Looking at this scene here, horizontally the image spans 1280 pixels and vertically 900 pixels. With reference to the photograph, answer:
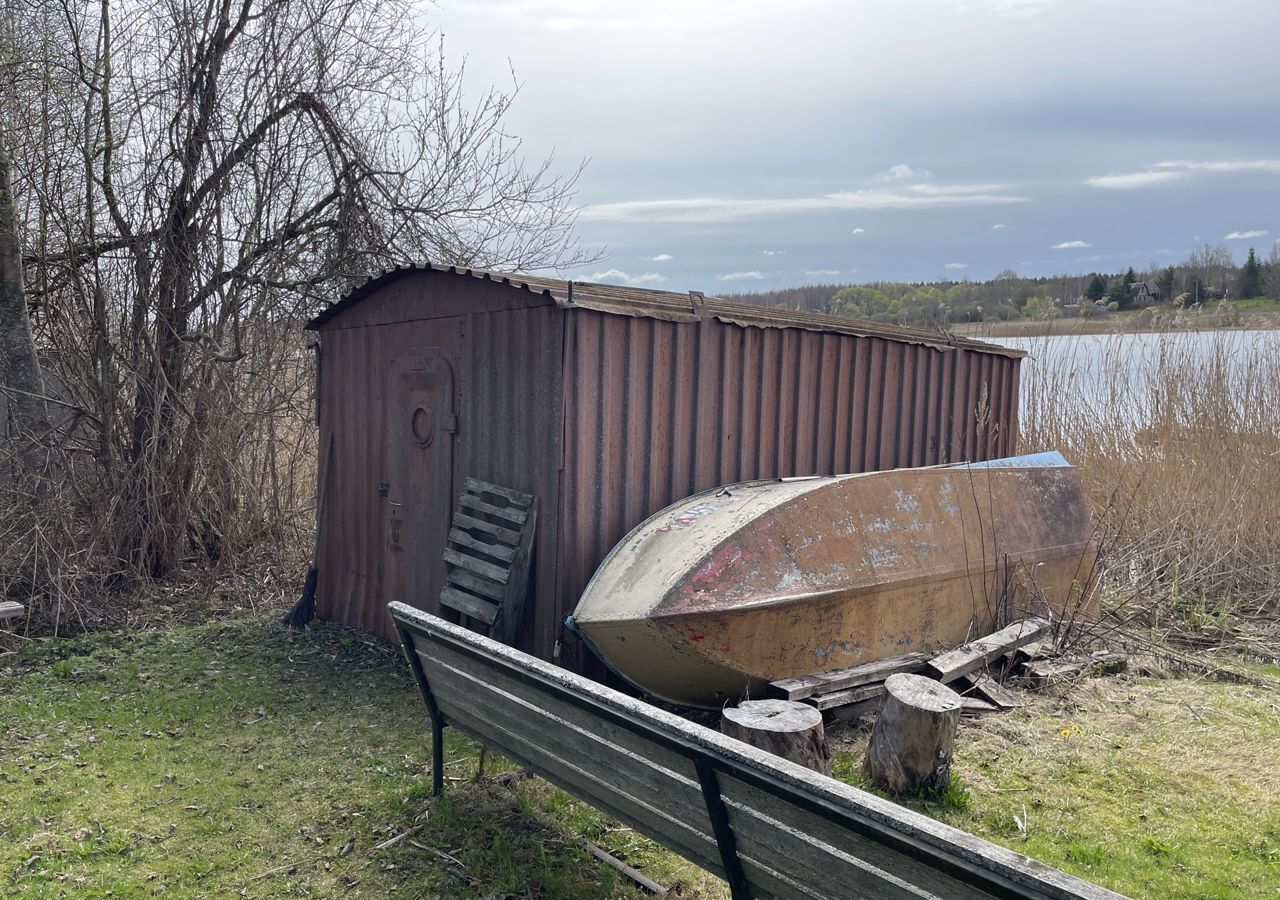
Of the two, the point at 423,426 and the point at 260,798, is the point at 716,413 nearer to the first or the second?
the point at 423,426

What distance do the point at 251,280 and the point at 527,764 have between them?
23.4 feet

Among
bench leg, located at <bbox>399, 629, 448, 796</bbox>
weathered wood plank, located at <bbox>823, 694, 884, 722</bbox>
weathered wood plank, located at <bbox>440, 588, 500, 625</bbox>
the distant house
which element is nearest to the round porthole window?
weathered wood plank, located at <bbox>440, 588, 500, 625</bbox>

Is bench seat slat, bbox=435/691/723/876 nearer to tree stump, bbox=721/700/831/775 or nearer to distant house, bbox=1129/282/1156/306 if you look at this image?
tree stump, bbox=721/700/831/775

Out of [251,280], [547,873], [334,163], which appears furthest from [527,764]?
[334,163]

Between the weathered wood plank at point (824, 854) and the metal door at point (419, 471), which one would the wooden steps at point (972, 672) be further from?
the metal door at point (419, 471)

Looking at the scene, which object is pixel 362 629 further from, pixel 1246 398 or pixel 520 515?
pixel 1246 398

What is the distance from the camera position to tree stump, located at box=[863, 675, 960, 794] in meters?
4.20

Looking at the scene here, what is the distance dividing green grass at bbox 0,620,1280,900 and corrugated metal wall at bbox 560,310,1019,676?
4.62 ft

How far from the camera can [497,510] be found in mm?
5652

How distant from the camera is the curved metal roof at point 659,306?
5.31 metres

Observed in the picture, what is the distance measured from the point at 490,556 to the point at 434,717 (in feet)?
4.79

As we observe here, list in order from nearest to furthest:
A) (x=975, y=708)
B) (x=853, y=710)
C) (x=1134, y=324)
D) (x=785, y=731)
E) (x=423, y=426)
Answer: (x=785, y=731)
(x=853, y=710)
(x=975, y=708)
(x=423, y=426)
(x=1134, y=324)

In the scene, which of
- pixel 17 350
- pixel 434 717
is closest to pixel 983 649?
pixel 434 717

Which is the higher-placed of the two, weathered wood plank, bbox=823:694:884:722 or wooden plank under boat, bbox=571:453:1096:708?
wooden plank under boat, bbox=571:453:1096:708
